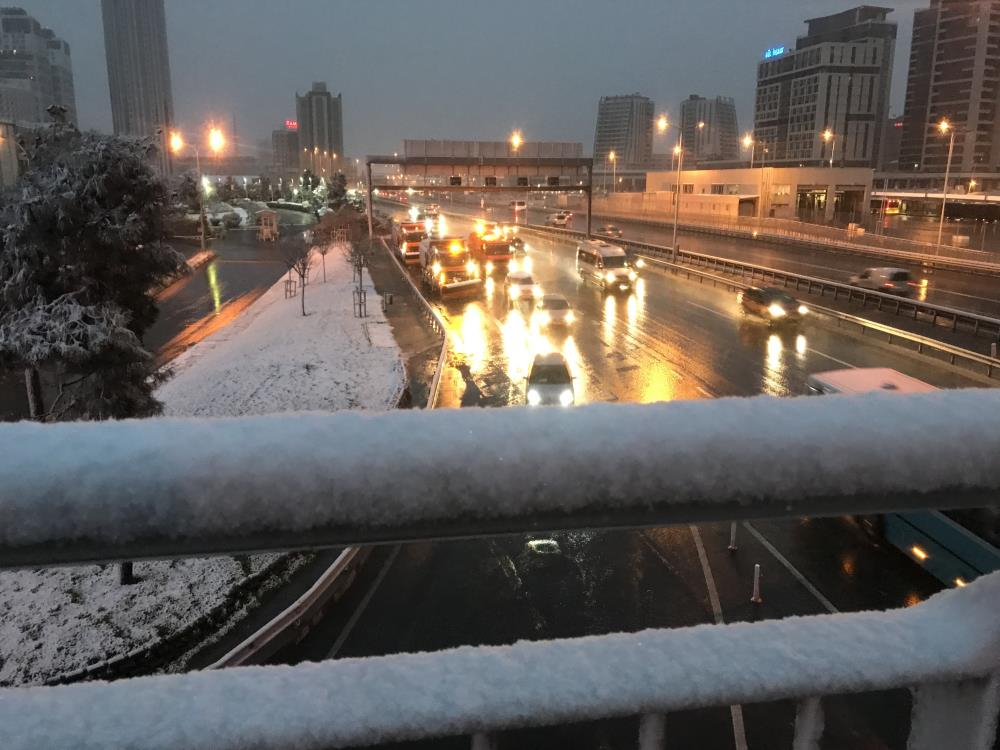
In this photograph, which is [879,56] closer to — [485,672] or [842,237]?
[842,237]

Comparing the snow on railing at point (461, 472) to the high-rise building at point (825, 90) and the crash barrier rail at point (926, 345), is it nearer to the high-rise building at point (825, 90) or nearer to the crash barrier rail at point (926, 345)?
the crash barrier rail at point (926, 345)

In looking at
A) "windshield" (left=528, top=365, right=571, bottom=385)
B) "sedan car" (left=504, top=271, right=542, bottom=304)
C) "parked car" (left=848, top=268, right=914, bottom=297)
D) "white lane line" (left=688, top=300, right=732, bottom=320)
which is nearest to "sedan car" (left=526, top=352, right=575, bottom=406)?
"windshield" (left=528, top=365, right=571, bottom=385)

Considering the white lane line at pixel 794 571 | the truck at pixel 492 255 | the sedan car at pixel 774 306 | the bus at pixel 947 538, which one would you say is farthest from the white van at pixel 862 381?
the truck at pixel 492 255

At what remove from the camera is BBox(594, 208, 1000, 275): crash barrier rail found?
3503cm

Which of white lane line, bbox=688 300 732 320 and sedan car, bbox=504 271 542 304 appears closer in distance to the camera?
white lane line, bbox=688 300 732 320

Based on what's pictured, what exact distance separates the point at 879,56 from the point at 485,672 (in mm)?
204291

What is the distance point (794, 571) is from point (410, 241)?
139ft

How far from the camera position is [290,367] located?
22.6 meters

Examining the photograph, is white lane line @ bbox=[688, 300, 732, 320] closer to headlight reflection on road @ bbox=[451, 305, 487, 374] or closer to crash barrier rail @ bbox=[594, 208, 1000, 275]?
headlight reflection on road @ bbox=[451, 305, 487, 374]

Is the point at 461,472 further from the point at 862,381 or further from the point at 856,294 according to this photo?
the point at 856,294

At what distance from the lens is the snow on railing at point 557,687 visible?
120 centimetres

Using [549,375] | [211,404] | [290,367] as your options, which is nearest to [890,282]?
[549,375]

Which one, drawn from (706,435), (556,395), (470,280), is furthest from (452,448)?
(470,280)

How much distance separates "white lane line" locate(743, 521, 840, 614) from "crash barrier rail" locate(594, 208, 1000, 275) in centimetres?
2878
